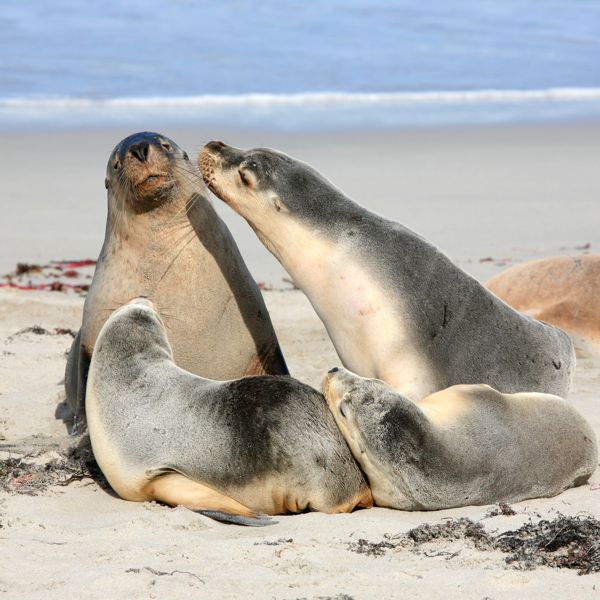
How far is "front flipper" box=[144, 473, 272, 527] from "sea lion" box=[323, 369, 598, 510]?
48 cm

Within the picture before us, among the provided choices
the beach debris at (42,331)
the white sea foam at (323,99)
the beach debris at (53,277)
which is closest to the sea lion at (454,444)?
the beach debris at (42,331)

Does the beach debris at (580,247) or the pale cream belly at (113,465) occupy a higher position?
the pale cream belly at (113,465)

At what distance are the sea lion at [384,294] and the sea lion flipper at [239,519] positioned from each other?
1115 millimetres

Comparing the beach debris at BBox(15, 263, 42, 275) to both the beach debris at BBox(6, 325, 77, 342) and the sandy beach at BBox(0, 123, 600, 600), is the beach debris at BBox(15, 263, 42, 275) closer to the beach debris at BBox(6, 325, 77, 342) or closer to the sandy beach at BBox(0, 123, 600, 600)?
the sandy beach at BBox(0, 123, 600, 600)

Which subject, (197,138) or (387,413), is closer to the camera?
(387,413)

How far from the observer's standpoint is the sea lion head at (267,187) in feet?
18.2

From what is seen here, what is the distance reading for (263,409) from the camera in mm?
4566

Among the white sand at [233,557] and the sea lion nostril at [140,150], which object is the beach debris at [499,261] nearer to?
the sea lion nostril at [140,150]

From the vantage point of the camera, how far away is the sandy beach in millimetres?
3732

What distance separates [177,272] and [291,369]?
1.70 m

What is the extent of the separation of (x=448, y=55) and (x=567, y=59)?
2777mm

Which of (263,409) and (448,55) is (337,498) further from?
(448,55)

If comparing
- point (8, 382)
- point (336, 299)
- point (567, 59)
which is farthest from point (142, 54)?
point (336, 299)

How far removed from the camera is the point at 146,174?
577cm
